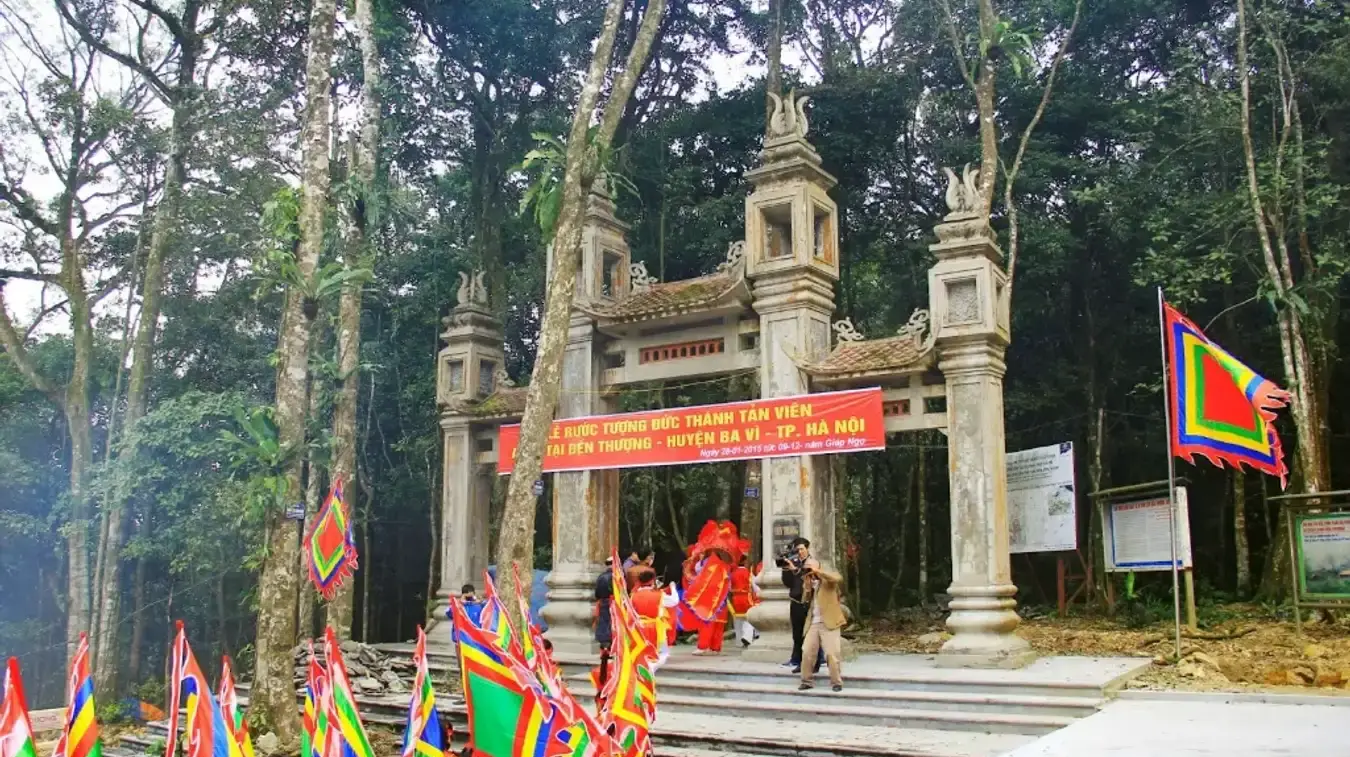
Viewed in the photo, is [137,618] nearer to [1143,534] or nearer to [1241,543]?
[1143,534]

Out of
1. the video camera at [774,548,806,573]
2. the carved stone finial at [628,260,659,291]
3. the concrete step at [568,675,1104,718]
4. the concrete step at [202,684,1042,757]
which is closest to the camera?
the concrete step at [202,684,1042,757]

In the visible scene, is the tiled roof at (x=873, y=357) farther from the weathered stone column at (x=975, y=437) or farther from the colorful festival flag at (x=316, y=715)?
the colorful festival flag at (x=316, y=715)

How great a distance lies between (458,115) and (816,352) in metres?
10.4

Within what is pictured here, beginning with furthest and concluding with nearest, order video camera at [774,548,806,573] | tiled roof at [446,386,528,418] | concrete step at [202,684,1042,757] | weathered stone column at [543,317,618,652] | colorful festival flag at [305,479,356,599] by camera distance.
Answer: tiled roof at [446,386,528,418], weathered stone column at [543,317,618,652], colorful festival flag at [305,479,356,599], video camera at [774,548,806,573], concrete step at [202,684,1042,757]

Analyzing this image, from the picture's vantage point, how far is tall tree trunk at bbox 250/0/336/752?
8.67 meters

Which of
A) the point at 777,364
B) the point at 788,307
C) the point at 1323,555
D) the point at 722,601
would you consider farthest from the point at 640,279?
the point at 1323,555

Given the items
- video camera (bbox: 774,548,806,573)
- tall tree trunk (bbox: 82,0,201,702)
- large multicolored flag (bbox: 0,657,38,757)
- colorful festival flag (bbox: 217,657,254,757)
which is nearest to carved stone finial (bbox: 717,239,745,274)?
video camera (bbox: 774,548,806,573)

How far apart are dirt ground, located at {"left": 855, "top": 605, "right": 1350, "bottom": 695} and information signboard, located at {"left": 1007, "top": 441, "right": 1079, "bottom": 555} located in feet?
3.75

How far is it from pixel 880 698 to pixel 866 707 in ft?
0.56

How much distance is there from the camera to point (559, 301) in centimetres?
979

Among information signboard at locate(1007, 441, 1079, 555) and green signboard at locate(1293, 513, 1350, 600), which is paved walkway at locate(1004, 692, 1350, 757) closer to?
green signboard at locate(1293, 513, 1350, 600)

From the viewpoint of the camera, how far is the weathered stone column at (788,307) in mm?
10383

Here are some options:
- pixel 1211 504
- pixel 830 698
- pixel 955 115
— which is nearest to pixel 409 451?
pixel 955 115

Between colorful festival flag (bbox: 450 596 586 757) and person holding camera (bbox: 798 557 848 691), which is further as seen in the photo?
person holding camera (bbox: 798 557 848 691)
